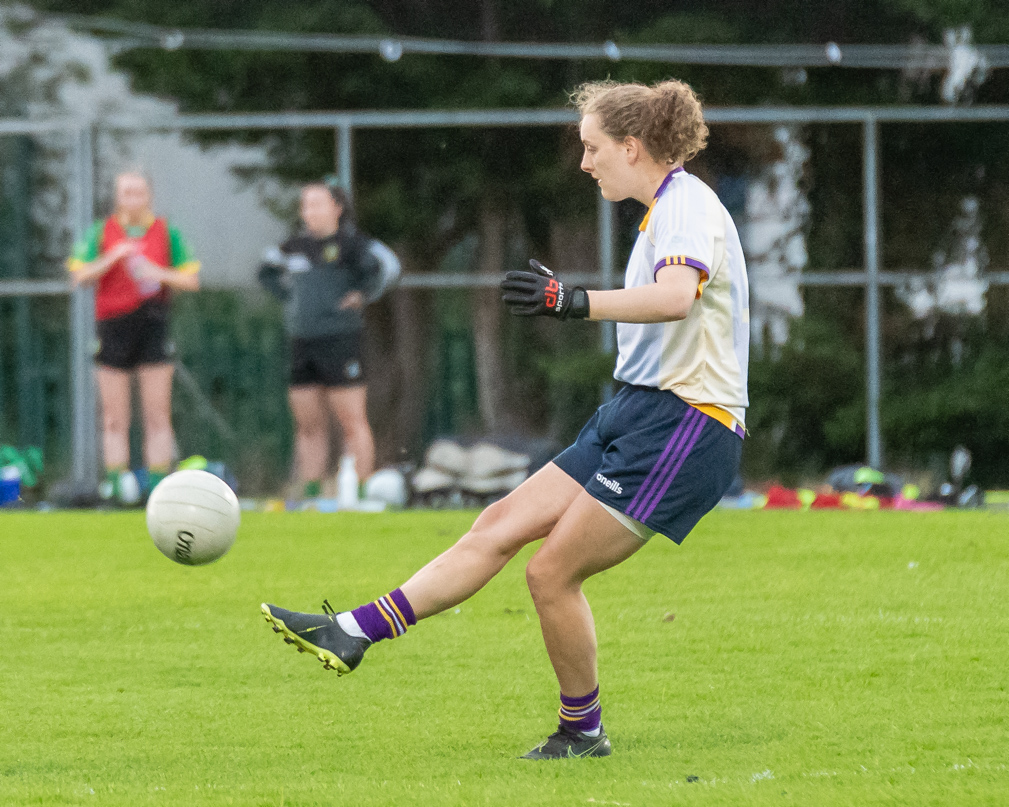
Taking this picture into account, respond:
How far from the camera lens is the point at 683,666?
605 cm

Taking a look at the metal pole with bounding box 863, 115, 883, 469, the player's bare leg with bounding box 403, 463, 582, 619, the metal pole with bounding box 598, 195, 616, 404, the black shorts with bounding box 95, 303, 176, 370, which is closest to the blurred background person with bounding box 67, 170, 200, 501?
the black shorts with bounding box 95, 303, 176, 370

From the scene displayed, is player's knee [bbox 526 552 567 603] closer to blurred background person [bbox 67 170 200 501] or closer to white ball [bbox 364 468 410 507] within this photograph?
white ball [bbox 364 468 410 507]

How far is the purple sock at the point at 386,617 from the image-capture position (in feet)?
15.1

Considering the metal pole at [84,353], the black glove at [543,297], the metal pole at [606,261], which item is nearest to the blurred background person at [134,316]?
the metal pole at [84,353]

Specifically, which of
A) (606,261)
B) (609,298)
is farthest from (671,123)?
(606,261)

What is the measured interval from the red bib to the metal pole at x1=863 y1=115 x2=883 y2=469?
5.68 m

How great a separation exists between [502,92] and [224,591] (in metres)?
7.42

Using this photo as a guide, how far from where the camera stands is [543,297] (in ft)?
14.4

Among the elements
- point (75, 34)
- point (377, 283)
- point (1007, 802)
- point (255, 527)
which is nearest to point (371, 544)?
point (255, 527)

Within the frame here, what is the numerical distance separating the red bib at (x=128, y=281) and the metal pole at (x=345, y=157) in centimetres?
179

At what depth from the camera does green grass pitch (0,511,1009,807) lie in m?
4.37

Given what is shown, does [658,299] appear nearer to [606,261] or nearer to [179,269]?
[179,269]

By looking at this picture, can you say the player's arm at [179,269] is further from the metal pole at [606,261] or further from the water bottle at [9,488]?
the metal pole at [606,261]

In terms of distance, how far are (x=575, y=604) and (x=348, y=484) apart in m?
7.80
